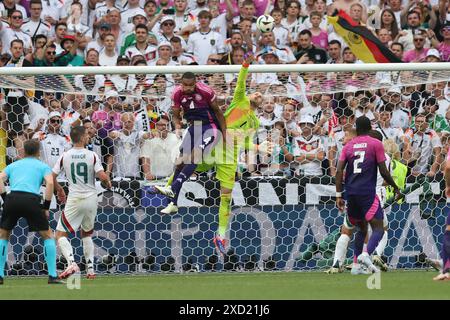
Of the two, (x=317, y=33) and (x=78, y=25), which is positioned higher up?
(x=78, y=25)

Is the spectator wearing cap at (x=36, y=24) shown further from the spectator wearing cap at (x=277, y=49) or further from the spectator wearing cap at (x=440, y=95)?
the spectator wearing cap at (x=440, y=95)

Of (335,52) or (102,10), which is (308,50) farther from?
(102,10)

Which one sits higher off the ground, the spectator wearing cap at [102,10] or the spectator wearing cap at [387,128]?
the spectator wearing cap at [102,10]

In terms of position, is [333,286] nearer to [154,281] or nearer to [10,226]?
[154,281]

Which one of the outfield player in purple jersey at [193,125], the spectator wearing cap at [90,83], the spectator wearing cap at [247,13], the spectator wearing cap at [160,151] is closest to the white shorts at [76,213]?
the outfield player in purple jersey at [193,125]

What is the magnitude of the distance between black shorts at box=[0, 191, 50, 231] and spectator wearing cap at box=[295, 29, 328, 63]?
751 cm

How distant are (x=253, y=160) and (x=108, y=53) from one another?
4202mm

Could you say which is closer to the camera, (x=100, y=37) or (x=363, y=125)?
(x=363, y=125)

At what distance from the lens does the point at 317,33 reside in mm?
21812

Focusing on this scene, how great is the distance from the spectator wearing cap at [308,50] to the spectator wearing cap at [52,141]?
5114mm

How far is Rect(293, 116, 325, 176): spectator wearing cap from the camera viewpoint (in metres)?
18.2

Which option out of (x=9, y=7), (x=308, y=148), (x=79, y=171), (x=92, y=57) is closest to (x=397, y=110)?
(x=308, y=148)

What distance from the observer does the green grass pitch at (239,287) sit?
12799 mm

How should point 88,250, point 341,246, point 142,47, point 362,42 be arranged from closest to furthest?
point 341,246 → point 88,250 → point 362,42 → point 142,47
